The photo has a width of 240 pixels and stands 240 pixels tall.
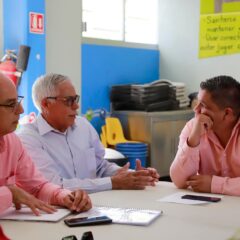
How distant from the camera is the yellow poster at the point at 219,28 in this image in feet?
15.8

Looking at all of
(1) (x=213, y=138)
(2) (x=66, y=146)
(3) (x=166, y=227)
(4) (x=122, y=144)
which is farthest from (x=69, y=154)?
(4) (x=122, y=144)

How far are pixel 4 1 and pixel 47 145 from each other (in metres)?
1.68

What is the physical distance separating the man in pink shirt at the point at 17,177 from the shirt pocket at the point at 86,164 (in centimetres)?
49

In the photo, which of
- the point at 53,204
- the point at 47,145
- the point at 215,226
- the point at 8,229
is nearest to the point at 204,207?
the point at 215,226

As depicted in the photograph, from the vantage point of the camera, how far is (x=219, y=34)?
4.94 meters

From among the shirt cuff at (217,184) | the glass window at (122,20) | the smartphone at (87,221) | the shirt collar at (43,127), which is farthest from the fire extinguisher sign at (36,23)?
the smartphone at (87,221)

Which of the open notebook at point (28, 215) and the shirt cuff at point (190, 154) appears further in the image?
the shirt cuff at point (190, 154)

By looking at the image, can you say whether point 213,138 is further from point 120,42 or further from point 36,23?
point 120,42

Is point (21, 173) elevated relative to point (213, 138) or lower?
lower

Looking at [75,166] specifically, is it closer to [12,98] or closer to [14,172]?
[14,172]

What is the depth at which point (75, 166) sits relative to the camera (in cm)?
258

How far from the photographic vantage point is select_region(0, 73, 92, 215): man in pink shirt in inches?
70.7

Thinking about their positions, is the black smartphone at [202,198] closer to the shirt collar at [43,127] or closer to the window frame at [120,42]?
the shirt collar at [43,127]

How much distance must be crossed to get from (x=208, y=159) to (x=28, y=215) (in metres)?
1.06
